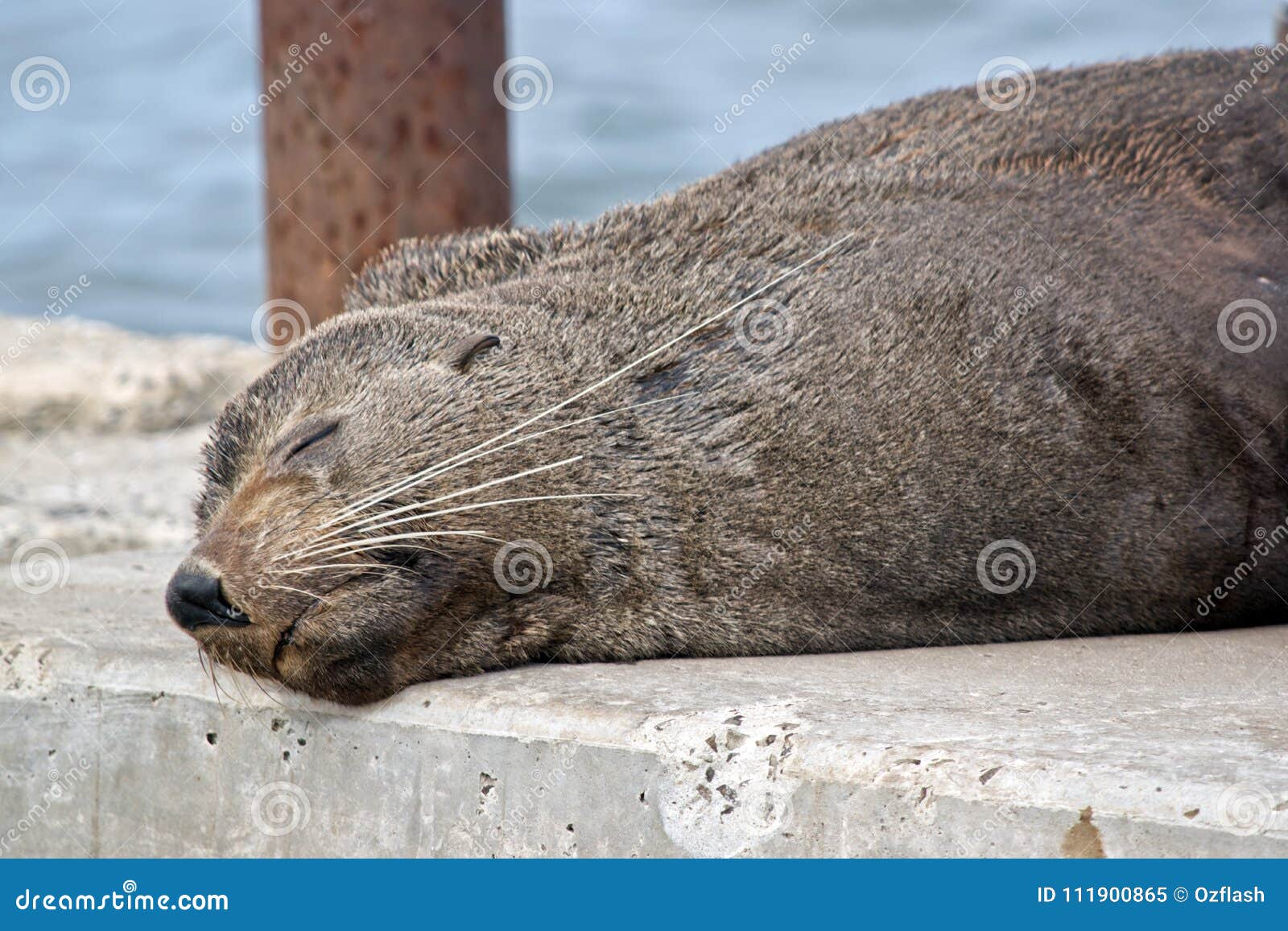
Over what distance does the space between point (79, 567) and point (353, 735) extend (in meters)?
2.74

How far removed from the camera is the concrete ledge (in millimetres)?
2621

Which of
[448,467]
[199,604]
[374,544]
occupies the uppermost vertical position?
[448,467]

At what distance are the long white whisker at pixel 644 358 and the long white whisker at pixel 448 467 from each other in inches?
0.5

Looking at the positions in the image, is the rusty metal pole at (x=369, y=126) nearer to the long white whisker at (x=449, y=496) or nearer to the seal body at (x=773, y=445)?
the seal body at (x=773, y=445)

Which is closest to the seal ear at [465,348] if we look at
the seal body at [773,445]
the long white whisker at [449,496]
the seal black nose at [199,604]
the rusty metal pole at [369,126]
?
the seal body at [773,445]

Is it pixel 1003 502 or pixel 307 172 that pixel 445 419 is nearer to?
pixel 1003 502

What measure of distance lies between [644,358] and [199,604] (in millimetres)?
1241

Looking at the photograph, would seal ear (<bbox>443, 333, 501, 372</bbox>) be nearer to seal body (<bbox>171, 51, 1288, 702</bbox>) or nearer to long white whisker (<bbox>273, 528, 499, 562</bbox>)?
seal body (<bbox>171, 51, 1288, 702</bbox>)

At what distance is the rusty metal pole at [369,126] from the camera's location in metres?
6.61

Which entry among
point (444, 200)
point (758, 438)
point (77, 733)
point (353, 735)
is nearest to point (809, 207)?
point (758, 438)

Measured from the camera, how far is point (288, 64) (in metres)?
6.70

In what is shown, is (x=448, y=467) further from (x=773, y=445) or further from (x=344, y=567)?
(x=773, y=445)

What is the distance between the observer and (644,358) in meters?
3.73

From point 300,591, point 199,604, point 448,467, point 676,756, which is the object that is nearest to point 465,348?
point 448,467
